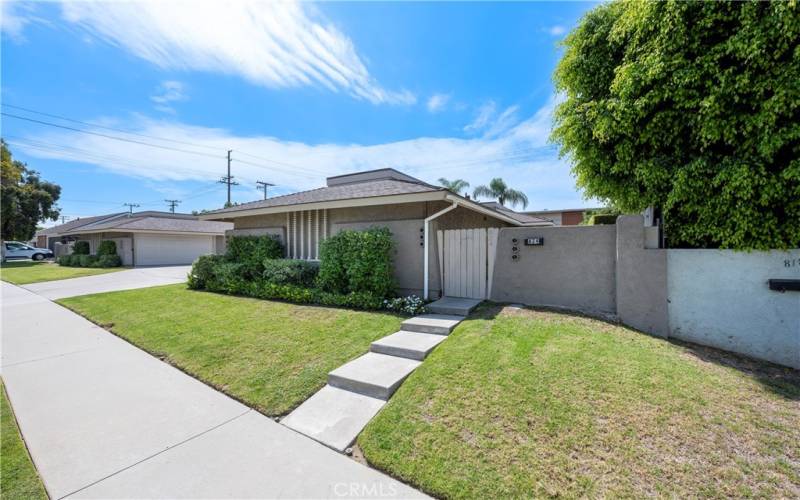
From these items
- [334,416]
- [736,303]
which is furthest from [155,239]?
[736,303]

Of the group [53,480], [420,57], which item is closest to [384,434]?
[53,480]

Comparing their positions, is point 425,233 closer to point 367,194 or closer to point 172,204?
point 367,194

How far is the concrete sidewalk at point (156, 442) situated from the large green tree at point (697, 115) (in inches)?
235

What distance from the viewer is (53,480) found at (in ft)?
7.96

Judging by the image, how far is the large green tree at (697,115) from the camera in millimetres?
4121

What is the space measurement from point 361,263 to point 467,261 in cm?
262

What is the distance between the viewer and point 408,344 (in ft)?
15.8

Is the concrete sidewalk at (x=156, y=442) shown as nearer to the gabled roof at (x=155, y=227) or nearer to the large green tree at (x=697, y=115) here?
the large green tree at (x=697, y=115)

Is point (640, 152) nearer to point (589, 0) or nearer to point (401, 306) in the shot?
point (589, 0)

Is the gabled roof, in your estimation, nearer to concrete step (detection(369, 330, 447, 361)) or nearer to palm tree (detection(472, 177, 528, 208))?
palm tree (detection(472, 177, 528, 208))

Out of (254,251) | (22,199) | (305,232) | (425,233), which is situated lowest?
(254,251)

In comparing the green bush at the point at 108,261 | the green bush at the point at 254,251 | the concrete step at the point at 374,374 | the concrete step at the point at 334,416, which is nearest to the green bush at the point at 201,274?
the green bush at the point at 254,251

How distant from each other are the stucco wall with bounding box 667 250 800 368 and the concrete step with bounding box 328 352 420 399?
4638mm

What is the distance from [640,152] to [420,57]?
6.34 meters
